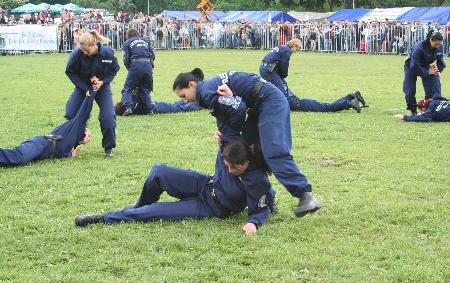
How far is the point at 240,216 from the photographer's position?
24.1ft

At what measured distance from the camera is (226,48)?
47.8m

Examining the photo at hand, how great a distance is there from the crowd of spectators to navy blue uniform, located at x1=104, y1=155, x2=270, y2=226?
31.8 metres

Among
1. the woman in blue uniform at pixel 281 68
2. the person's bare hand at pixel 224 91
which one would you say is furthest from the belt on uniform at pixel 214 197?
the woman in blue uniform at pixel 281 68

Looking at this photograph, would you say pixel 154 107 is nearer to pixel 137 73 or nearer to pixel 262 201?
pixel 137 73

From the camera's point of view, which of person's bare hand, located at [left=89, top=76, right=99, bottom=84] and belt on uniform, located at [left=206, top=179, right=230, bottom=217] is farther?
person's bare hand, located at [left=89, top=76, right=99, bottom=84]

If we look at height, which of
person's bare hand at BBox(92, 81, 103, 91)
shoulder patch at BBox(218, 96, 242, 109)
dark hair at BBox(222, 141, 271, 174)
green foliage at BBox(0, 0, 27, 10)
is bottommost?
dark hair at BBox(222, 141, 271, 174)

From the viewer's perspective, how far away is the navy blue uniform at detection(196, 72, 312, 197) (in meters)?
6.80

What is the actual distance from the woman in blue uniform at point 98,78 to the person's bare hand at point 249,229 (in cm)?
440

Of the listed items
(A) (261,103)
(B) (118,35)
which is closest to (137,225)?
(A) (261,103)

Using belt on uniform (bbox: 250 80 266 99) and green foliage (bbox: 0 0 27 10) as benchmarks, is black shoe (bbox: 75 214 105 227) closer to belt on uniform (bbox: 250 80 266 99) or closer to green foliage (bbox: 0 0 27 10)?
belt on uniform (bbox: 250 80 266 99)

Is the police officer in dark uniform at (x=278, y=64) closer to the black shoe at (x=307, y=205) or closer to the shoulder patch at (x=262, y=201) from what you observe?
the shoulder patch at (x=262, y=201)

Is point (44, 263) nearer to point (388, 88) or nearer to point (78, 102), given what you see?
point (78, 102)

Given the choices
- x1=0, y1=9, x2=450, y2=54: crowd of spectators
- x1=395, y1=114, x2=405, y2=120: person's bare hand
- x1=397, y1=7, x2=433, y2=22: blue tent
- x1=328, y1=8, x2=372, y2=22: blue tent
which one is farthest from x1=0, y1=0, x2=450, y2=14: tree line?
x1=395, y1=114, x2=405, y2=120: person's bare hand

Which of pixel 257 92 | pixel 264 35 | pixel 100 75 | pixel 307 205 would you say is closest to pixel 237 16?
pixel 264 35
